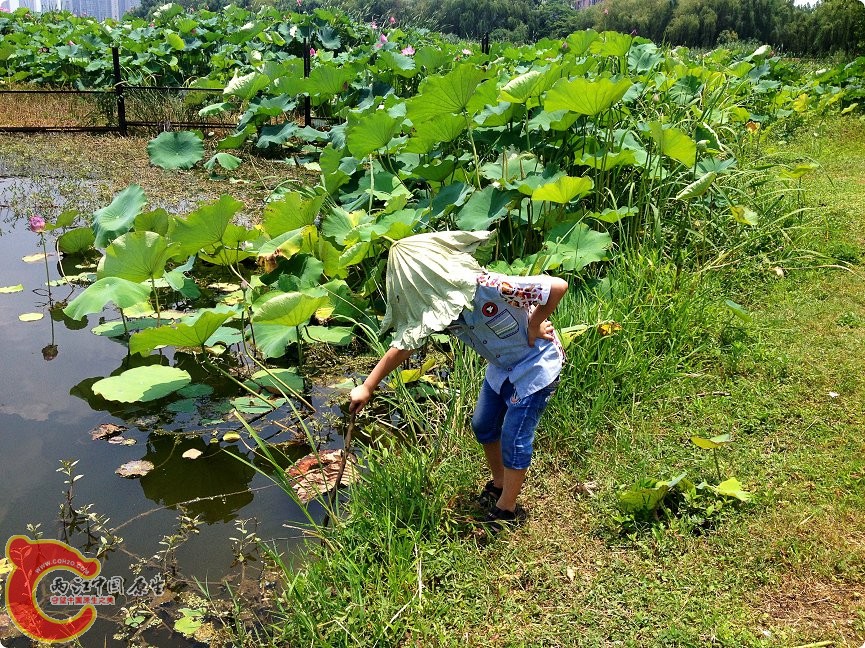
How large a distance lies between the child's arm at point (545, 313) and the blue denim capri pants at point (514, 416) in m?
0.15

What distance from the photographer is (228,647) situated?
2.12 metres

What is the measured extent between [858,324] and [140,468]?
3192 millimetres

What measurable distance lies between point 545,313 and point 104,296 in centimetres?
211

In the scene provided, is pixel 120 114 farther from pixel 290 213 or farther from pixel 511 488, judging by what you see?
pixel 511 488

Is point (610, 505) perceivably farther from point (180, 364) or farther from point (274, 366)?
point (180, 364)

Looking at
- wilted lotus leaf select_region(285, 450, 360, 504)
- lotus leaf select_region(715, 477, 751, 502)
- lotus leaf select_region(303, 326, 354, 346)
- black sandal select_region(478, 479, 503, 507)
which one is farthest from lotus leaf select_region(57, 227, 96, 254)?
lotus leaf select_region(715, 477, 751, 502)

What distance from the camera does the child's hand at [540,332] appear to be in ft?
7.06

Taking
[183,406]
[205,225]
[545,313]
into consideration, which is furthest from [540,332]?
[205,225]

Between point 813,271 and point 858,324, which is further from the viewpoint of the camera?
point 813,271

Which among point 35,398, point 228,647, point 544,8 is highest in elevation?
point 228,647

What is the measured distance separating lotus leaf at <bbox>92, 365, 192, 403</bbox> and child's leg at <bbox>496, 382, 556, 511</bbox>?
65.8 inches

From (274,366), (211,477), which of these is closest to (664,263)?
(274,366)

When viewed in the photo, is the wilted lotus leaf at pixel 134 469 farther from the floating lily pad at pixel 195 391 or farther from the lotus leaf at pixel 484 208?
the lotus leaf at pixel 484 208

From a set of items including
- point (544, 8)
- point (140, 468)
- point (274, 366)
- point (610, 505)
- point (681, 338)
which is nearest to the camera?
point (610, 505)
